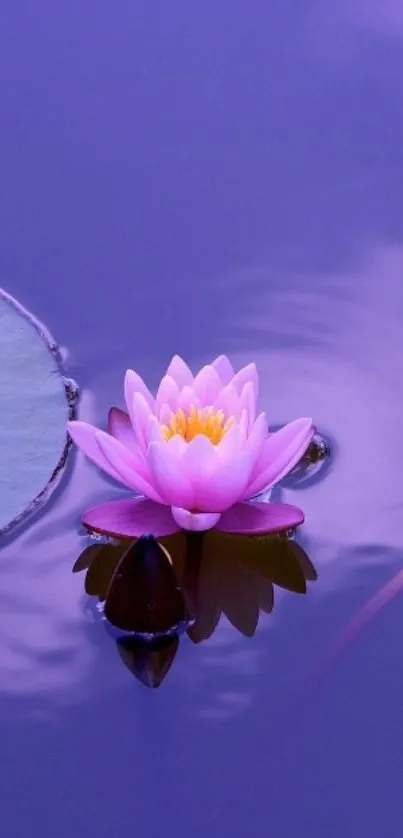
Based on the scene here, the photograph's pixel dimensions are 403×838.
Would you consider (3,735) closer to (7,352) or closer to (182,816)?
(182,816)

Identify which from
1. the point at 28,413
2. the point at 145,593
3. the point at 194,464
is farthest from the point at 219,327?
the point at 145,593

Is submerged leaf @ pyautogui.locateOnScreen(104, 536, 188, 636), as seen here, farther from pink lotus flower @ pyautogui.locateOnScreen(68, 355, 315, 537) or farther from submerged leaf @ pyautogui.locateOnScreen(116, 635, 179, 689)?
pink lotus flower @ pyautogui.locateOnScreen(68, 355, 315, 537)

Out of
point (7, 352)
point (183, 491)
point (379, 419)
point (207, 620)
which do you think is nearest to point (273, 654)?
point (207, 620)

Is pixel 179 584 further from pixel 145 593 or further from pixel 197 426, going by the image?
pixel 197 426

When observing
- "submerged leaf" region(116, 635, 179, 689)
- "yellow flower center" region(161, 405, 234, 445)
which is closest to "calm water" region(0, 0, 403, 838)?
"submerged leaf" region(116, 635, 179, 689)

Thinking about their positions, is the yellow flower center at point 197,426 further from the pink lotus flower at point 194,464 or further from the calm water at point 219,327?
the calm water at point 219,327

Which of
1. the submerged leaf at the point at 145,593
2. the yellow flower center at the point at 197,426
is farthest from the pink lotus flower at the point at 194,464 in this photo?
→ the submerged leaf at the point at 145,593
